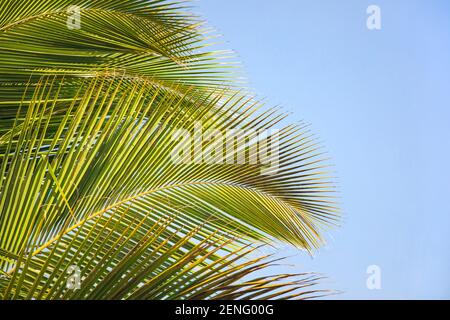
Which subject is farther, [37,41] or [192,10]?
[192,10]

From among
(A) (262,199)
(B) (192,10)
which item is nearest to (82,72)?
(B) (192,10)

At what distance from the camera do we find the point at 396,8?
14688mm

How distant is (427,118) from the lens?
1570 cm

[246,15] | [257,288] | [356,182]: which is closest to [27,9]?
[257,288]

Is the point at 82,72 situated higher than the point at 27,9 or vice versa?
the point at 27,9

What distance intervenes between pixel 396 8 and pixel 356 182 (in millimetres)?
4121

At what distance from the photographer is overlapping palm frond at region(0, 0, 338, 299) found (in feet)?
6.56

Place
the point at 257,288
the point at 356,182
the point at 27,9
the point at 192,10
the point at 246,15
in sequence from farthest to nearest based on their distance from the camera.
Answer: the point at 356,182 < the point at 246,15 < the point at 192,10 < the point at 27,9 < the point at 257,288

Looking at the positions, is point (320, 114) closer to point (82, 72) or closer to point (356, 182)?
point (356, 182)

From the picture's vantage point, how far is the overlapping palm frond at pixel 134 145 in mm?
2000

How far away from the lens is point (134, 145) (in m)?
2.16

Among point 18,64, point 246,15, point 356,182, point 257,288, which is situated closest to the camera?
point 257,288
